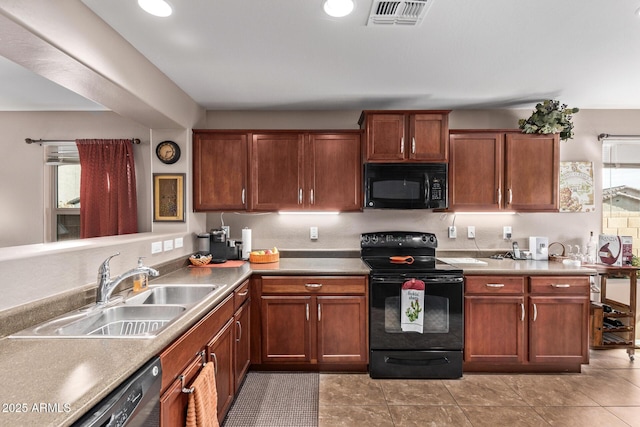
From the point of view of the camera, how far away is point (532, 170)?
308 centimetres

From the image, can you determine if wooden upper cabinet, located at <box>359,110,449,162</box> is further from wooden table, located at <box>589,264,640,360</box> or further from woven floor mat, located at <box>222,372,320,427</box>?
woven floor mat, located at <box>222,372,320,427</box>

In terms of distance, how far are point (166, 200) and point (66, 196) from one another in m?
1.33

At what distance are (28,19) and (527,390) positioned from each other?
3754 millimetres

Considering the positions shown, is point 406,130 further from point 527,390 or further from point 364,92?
point 527,390

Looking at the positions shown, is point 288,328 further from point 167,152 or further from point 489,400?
point 167,152

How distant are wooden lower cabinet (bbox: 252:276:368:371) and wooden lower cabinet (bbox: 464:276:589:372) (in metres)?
0.93

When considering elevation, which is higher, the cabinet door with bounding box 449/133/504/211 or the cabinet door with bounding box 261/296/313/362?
the cabinet door with bounding box 449/133/504/211

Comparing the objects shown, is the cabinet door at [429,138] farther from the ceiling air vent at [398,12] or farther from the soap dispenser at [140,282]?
the soap dispenser at [140,282]

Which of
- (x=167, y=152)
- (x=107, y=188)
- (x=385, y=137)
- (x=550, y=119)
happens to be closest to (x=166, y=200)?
(x=167, y=152)

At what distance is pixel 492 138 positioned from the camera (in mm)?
3074

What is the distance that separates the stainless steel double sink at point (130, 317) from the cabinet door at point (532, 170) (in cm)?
280

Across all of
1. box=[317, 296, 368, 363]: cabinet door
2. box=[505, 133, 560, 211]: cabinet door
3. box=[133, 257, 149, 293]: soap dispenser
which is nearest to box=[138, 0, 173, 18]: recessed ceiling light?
box=[133, 257, 149, 293]: soap dispenser

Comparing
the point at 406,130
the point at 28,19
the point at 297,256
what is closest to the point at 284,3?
the point at 28,19

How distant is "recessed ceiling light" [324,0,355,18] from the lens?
1647 mm
